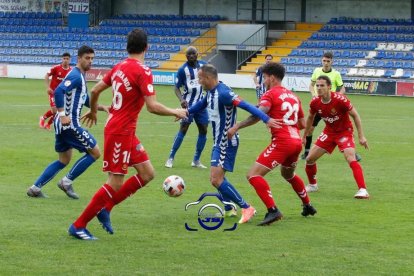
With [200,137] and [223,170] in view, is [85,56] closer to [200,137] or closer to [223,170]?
[223,170]

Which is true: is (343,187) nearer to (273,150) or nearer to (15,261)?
(273,150)

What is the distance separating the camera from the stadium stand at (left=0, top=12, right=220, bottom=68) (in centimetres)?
5747

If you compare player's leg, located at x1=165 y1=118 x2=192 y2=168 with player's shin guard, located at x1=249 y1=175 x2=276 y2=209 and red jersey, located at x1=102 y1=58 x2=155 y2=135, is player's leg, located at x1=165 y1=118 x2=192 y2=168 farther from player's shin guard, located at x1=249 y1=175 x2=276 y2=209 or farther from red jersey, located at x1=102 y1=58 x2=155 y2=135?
red jersey, located at x1=102 y1=58 x2=155 y2=135

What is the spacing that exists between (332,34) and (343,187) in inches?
1557

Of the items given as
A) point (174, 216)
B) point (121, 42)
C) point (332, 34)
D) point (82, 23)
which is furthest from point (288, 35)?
point (174, 216)

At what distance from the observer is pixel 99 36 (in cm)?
6141

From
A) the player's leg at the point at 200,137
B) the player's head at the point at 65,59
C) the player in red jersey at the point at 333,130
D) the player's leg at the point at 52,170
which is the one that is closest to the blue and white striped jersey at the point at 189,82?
the player's leg at the point at 200,137

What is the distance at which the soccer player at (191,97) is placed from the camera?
56.4 feet

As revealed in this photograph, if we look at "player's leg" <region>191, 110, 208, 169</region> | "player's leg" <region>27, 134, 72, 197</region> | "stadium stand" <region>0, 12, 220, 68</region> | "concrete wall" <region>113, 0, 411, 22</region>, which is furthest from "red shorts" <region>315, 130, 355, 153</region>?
"stadium stand" <region>0, 12, 220, 68</region>

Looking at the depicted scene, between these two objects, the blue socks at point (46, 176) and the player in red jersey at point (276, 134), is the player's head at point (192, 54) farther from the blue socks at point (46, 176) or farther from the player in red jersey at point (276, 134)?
the player in red jersey at point (276, 134)

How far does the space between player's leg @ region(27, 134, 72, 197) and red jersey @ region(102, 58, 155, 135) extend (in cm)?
330

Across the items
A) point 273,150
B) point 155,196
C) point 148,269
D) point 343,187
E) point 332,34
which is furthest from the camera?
point 332,34

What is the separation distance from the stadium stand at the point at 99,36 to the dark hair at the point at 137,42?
149 feet

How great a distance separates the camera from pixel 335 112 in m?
13.8
